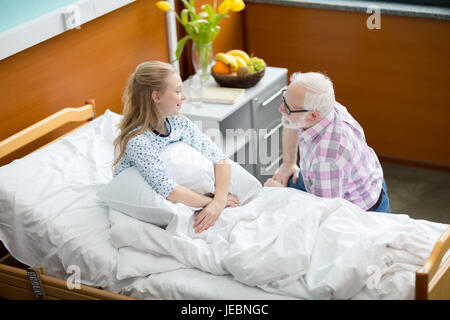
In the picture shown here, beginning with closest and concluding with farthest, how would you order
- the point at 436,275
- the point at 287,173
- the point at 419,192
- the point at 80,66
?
the point at 436,275 → the point at 287,173 → the point at 80,66 → the point at 419,192

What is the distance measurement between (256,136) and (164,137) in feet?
3.81

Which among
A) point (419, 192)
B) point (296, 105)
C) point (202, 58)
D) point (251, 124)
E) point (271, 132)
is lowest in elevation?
point (419, 192)

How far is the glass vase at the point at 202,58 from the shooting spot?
3.43m

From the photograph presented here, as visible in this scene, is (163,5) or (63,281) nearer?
(63,281)

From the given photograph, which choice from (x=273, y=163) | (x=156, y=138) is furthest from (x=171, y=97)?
(x=273, y=163)

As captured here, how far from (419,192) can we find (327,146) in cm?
140

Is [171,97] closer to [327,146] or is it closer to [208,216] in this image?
[208,216]

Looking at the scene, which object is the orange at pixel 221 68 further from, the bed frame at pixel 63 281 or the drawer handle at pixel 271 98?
the bed frame at pixel 63 281

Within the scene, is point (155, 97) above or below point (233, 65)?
above

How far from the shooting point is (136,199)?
230 cm

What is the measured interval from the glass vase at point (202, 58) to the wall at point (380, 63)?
2.13 feet

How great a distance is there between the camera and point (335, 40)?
3854 millimetres

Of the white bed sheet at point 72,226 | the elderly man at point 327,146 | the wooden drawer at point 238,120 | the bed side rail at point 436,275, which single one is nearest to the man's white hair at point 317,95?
the elderly man at point 327,146

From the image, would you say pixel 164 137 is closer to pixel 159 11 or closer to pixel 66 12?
pixel 66 12
